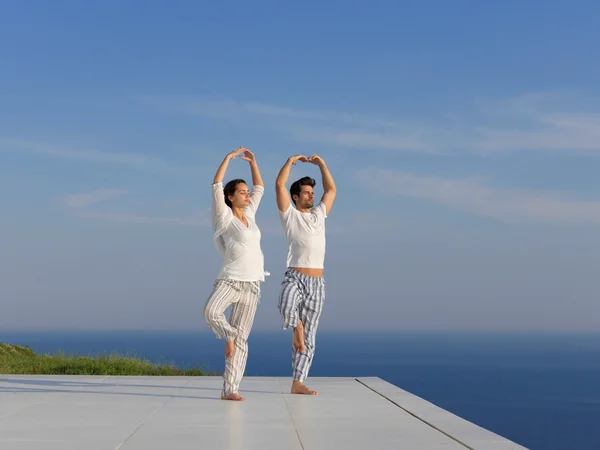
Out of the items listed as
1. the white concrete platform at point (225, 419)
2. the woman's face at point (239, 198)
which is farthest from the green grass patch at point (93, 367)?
the woman's face at point (239, 198)

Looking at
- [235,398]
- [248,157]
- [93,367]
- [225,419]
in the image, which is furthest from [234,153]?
[93,367]

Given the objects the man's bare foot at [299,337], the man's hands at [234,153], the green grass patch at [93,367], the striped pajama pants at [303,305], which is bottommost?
the green grass patch at [93,367]

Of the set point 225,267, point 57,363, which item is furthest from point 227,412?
point 57,363

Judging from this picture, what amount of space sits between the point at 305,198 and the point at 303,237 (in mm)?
463

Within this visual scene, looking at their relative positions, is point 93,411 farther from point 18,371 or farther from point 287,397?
point 18,371

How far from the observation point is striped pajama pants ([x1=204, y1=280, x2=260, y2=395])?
26.5 feet

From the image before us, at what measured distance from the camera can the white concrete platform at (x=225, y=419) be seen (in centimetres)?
566

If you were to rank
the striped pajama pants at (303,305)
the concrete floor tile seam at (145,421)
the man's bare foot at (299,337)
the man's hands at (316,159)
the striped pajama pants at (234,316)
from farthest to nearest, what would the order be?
the man's hands at (316,159) < the man's bare foot at (299,337) < the striped pajama pants at (303,305) < the striped pajama pants at (234,316) < the concrete floor tile seam at (145,421)

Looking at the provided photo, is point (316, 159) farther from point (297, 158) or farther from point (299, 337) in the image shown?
point (299, 337)

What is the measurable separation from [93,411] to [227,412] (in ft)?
3.86

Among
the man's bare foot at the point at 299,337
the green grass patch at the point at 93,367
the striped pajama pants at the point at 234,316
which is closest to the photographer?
the striped pajama pants at the point at 234,316

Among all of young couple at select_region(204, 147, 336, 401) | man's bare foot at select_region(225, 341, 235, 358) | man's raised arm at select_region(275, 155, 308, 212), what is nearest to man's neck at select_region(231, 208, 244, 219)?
young couple at select_region(204, 147, 336, 401)

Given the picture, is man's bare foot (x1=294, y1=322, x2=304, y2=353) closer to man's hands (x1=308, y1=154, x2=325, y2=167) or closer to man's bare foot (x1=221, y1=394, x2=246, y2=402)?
man's bare foot (x1=221, y1=394, x2=246, y2=402)

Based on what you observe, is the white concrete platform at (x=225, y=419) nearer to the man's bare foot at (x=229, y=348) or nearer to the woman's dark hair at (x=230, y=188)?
the man's bare foot at (x=229, y=348)
